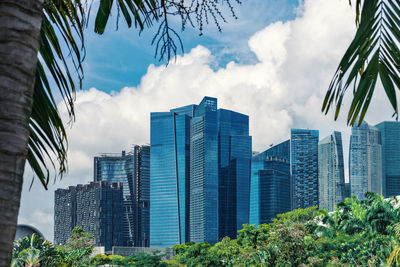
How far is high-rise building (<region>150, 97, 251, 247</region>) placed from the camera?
13112cm

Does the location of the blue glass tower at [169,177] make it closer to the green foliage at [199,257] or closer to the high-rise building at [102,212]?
the high-rise building at [102,212]

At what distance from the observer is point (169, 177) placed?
135 meters

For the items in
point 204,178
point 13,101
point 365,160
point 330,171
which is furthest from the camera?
point 330,171

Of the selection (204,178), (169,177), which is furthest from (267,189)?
(169,177)

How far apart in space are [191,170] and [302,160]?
5083 centimetres

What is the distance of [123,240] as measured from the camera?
439 feet

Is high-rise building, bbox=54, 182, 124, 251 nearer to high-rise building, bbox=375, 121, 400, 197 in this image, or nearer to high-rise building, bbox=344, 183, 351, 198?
high-rise building, bbox=344, 183, 351, 198

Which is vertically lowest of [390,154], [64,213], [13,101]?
[64,213]

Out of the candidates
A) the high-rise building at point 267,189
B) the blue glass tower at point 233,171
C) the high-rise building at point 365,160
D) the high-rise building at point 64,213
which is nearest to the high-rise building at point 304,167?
the high-rise building at point 365,160

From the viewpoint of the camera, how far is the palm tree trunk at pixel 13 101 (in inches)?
63.4

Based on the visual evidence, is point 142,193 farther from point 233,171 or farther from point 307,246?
point 307,246

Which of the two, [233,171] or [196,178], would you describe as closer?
[196,178]

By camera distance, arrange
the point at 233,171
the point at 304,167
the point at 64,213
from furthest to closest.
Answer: the point at 304,167 → the point at 64,213 → the point at 233,171

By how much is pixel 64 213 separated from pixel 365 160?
282 ft
